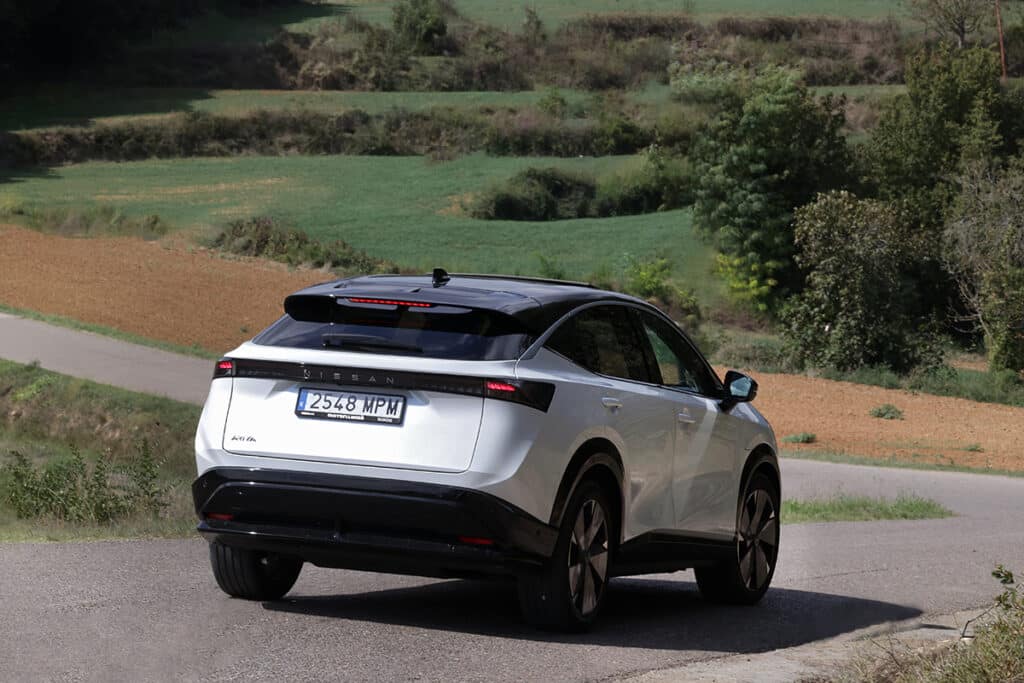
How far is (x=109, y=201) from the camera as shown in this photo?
63656 mm

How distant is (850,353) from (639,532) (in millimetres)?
31945

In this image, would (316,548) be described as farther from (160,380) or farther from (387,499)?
(160,380)

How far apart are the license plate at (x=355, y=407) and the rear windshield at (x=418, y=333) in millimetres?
251

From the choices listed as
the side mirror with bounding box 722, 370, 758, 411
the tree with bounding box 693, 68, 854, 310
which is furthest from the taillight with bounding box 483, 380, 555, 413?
the tree with bounding box 693, 68, 854, 310

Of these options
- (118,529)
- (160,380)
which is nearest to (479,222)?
(160,380)

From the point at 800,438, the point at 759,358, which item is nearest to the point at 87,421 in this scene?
the point at 800,438

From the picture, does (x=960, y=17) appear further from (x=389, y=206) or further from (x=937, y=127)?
(x=389, y=206)

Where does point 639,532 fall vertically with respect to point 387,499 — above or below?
below

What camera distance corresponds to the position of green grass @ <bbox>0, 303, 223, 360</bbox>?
122 feet

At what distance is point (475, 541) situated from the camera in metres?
7.29

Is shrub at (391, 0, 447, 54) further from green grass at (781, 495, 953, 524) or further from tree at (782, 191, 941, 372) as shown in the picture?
green grass at (781, 495, 953, 524)

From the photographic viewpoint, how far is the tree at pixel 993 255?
136 ft

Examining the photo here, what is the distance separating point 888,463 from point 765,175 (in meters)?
33.6

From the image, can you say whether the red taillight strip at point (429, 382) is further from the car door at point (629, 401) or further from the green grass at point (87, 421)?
the green grass at point (87, 421)
